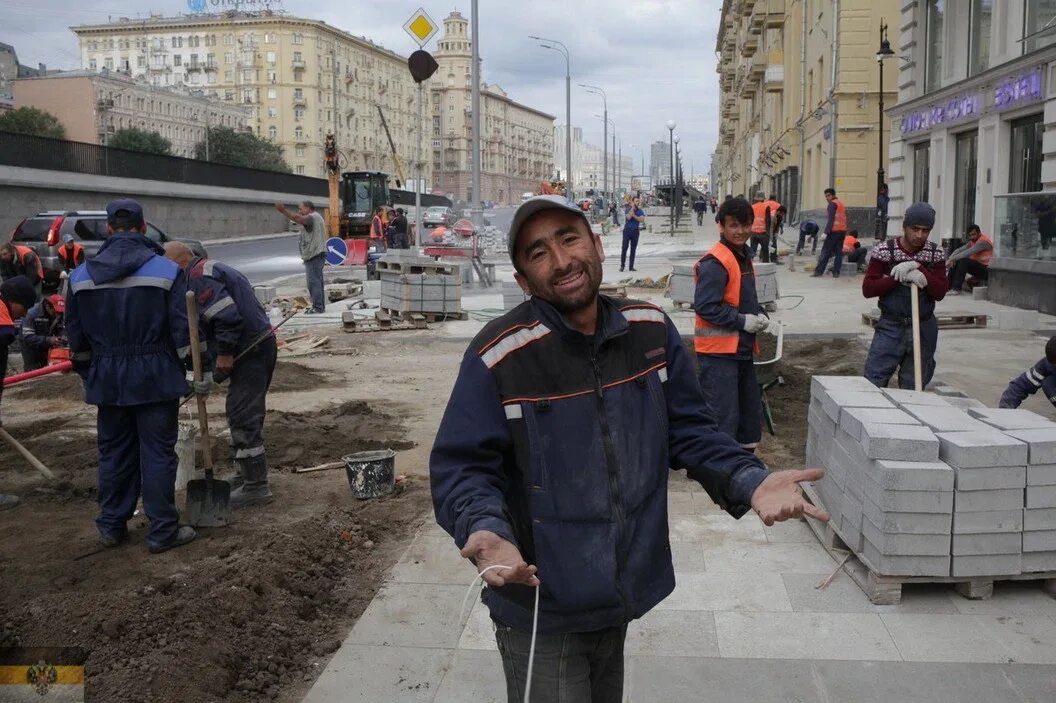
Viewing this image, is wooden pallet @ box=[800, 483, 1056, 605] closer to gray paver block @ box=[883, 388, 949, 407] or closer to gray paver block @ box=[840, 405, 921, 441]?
gray paver block @ box=[840, 405, 921, 441]

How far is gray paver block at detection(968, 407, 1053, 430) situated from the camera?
505 cm

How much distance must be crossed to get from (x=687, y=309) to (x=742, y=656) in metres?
12.9

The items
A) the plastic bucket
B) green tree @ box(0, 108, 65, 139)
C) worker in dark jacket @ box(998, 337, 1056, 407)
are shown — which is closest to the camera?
the plastic bucket

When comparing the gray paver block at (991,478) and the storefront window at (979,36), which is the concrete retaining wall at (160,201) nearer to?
the storefront window at (979,36)

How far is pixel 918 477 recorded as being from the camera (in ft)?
15.1

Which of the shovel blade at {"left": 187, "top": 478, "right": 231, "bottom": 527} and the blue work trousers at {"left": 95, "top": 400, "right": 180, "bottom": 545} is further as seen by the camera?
the shovel blade at {"left": 187, "top": 478, "right": 231, "bottom": 527}

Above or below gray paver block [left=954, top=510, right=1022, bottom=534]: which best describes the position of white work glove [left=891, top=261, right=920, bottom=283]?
above

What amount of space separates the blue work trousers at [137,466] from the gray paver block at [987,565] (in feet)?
13.8

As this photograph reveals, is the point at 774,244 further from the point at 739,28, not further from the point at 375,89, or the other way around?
the point at 375,89

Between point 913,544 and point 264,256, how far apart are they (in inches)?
1352

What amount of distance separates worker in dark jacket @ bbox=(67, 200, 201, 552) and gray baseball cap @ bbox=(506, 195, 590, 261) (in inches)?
149

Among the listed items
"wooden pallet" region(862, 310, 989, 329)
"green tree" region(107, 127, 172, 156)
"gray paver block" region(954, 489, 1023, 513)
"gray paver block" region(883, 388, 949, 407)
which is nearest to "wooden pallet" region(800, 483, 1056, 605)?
"gray paver block" region(954, 489, 1023, 513)

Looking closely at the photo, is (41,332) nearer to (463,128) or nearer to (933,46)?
(933,46)

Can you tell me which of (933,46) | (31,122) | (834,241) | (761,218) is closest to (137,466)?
(834,241)
